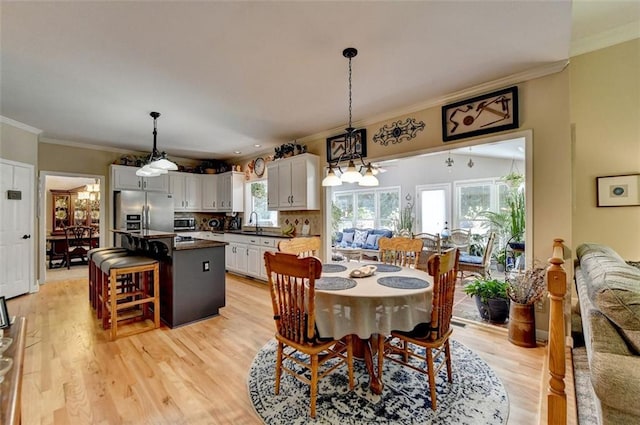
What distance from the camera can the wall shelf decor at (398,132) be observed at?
3643 millimetres

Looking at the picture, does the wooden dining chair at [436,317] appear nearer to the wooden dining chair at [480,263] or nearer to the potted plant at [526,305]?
the potted plant at [526,305]

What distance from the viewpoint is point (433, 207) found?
7.40 meters

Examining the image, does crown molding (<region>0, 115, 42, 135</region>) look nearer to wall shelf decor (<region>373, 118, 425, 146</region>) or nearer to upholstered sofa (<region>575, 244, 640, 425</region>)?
wall shelf decor (<region>373, 118, 425, 146</region>)

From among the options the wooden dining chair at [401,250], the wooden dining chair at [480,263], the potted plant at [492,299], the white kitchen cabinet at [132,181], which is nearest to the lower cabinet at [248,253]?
the white kitchen cabinet at [132,181]

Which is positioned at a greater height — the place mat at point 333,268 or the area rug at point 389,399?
the place mat at point 333,268

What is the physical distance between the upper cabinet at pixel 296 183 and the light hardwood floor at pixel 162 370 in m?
1.95

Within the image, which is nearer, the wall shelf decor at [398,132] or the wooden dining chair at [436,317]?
the wooden dining chair at [436,317]

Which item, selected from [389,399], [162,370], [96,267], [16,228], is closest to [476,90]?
[389,399]

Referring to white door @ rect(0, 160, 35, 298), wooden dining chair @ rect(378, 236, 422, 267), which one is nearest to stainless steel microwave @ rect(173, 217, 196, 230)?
white door @ rect(0, 160, 35, 298)

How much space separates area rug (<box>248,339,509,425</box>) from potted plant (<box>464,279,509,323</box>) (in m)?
1.00

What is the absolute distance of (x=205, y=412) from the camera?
72.8 inches

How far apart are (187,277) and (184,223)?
3.67m

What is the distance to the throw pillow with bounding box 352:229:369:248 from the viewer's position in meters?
7.68

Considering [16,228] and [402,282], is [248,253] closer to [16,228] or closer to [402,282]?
[16,228]
